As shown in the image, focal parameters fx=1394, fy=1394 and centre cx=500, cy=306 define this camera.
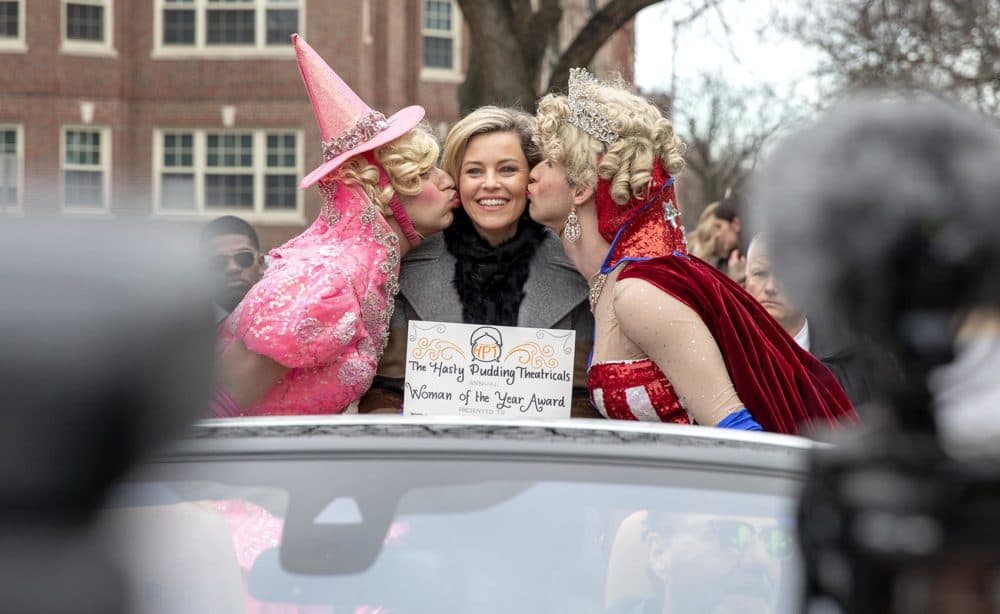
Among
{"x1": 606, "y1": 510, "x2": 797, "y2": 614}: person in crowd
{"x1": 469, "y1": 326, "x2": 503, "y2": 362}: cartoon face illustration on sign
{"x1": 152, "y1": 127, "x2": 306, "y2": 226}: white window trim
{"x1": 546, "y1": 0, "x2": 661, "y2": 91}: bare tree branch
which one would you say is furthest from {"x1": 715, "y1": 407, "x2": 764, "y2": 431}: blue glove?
{"x1": 152, "y1": 127, "x2": 306, "y2": 226}: white window trim

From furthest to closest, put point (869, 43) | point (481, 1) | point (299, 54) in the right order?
point (869, 43) < point (481, 1) < point (299, 54)

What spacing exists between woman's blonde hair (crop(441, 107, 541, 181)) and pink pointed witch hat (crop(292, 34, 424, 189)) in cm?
14

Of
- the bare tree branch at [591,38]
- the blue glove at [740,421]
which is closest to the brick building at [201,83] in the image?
the bare tree branch at [591,38]

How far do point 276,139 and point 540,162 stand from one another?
26.2 m

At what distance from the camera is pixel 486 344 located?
4227mm

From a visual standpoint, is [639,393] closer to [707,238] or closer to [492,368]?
[492,368]

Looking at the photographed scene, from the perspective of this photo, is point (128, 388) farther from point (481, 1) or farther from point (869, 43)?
point (869, 43)

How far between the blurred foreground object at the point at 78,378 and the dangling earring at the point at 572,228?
3.19 meters

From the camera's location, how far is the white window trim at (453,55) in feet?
101

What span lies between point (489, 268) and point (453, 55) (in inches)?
1066

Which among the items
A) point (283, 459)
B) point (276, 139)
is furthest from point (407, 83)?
point (283, 459)

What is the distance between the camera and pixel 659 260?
3828 mm

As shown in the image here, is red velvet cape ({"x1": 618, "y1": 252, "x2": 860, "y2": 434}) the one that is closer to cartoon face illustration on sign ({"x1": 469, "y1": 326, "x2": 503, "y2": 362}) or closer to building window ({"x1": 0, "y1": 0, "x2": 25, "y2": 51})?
cartoon face illustration on sign ({"x1": 469, "y1": 326, "x2": 503, "y2": 362})

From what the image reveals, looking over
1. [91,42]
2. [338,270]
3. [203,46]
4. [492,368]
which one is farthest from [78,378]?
[91,42]
